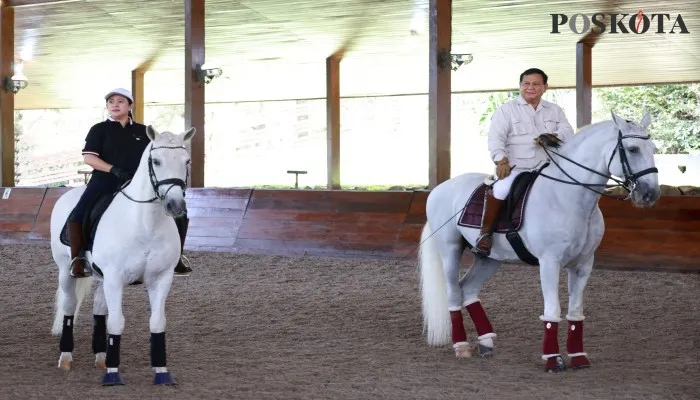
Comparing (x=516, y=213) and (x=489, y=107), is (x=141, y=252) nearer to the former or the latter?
(x=516, y=213)

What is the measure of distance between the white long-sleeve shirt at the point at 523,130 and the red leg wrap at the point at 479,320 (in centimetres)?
94

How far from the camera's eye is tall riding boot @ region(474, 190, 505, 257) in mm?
5312

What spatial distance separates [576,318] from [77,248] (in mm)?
2843

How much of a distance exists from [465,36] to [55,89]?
40.9ft

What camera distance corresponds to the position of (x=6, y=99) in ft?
44.8

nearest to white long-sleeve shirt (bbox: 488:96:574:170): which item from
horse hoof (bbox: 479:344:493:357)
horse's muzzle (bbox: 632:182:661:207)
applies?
horse's muzzle (bbox: 632:182:661:207)

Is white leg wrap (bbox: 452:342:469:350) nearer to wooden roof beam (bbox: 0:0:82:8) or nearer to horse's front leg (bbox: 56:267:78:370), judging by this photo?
horse's front leg (bbox: 56:267:78:370)

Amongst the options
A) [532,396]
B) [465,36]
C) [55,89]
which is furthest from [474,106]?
[532,396]

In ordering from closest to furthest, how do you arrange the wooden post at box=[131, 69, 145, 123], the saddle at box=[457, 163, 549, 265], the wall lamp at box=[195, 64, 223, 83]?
1. the saddle at box=[457, 163, 549, 265]
2. the wall lamp at box=[195, 64, 223, 83]
3. the wooden post at box=[131, 69, 145, 123]

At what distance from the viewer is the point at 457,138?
1248 inches

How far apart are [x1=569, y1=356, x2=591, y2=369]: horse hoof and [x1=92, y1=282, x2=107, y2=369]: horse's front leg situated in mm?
2676

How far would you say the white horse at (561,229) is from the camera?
4711 millimetres

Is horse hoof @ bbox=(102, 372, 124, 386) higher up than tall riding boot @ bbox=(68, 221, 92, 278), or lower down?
lower down

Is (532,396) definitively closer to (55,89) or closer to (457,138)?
(55,89)
